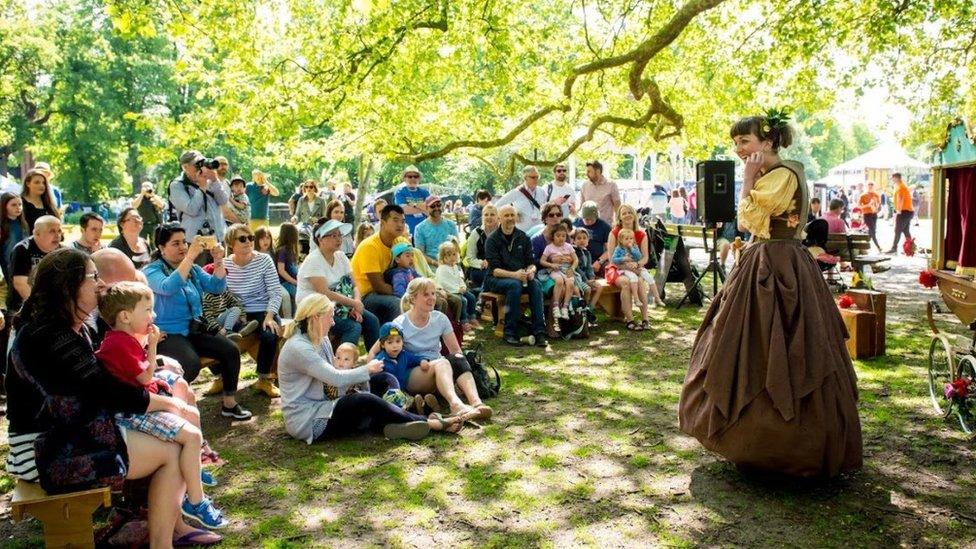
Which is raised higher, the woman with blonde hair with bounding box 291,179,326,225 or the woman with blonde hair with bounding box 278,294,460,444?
the woman with blonde hair with bounding box 291,179,326,225

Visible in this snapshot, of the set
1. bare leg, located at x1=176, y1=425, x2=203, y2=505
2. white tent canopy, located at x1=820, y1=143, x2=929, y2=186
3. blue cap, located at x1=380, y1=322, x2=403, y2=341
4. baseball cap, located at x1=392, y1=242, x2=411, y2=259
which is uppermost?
white tent canopy, located at x1=820, y1=143, x2=929, y2=186

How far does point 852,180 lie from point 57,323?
142 feet

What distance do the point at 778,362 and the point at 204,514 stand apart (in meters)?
2.87

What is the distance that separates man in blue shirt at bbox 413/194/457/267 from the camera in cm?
947

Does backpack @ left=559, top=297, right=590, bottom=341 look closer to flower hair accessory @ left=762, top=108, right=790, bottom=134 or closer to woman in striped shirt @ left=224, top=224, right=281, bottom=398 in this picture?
woman in striped shirt @ left=224, top=224, right=281, bottom=398

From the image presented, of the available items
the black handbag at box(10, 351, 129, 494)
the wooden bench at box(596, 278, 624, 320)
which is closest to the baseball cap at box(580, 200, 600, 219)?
the wooden bench at box(596, 278, 624, 320)

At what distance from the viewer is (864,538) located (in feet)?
12.1

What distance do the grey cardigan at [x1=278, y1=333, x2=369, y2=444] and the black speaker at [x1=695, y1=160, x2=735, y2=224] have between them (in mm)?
6923

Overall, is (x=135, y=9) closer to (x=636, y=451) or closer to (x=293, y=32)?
(x=293, y=32)

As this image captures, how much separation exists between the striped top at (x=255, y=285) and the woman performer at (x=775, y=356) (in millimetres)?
3676

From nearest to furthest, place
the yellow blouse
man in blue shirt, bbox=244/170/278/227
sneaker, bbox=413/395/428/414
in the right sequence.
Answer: the yellow blouse < sneaker, bbox=413/395/428/414 < man in blue shirt, bbox=244/170/278/227

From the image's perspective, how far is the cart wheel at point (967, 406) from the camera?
504 centimetres

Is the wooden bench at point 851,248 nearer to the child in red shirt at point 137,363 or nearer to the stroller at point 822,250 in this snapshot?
the stroller at point 822,250

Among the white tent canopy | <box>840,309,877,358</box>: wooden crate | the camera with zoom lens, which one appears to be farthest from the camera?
the white tent canopy
